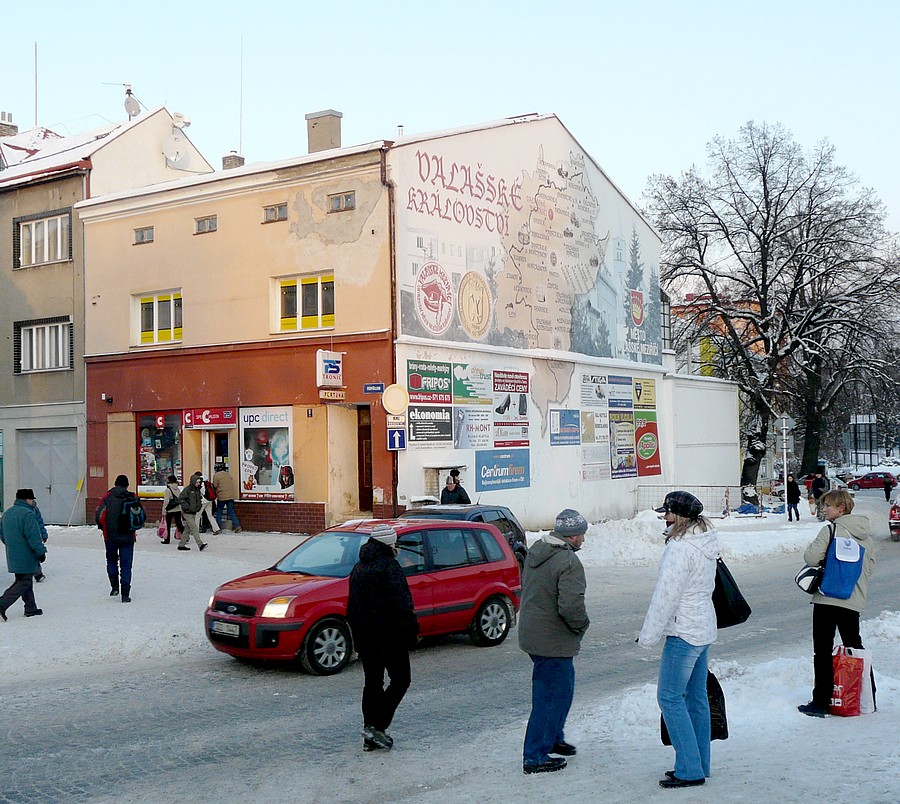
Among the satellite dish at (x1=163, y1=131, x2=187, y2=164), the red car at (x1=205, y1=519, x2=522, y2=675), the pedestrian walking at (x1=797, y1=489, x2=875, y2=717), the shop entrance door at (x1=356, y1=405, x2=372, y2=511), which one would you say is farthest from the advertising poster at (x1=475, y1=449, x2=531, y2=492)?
the pedestrian walking at (x1=797, y1=489, x2=875, y2=717)

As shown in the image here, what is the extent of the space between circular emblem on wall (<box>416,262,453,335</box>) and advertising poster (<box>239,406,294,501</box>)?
385cm

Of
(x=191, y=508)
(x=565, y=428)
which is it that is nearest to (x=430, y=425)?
(x=191, y=508)

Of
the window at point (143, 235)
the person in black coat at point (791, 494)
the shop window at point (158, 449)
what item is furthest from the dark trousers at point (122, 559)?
the person in black coat at point (791, 494)

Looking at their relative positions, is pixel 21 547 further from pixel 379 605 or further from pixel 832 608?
pixel 832 608

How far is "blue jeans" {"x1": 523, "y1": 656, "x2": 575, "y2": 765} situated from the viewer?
6.70m

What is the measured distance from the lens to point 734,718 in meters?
7.62

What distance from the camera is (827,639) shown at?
7793mm

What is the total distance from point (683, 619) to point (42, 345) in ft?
87.2

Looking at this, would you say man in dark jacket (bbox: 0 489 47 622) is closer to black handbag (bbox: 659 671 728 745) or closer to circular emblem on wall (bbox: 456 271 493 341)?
black handbag (bbox: 659 671 728 745)

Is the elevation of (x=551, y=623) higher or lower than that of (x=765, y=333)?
lower

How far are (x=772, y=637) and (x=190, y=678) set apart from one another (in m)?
6.45

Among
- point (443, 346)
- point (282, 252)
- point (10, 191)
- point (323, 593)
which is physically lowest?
point (323, 593)

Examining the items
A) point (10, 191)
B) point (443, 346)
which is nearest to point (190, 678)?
point (443, 346)

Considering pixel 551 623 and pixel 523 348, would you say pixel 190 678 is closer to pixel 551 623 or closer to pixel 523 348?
pixel 551 623
